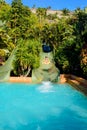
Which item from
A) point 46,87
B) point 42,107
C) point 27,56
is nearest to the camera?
point 42,107

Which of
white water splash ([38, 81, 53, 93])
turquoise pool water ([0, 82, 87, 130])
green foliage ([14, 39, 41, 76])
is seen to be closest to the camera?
turquoise pool water ([0, 82, 87, 130])

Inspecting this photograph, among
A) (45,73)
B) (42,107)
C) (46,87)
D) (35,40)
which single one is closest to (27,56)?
(45,73)

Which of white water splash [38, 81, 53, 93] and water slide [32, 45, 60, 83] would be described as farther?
water slide [32, 45, 60, 83]

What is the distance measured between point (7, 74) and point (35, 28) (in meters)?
8.68

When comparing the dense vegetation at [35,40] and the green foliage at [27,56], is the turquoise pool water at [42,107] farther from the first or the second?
the dense vegetation at [35,40]

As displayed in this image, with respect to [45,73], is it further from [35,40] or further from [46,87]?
[35,40]

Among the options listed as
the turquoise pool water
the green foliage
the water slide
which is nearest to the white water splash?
the turquoise pool water

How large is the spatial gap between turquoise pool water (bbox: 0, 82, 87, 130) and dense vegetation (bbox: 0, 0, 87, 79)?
212cm

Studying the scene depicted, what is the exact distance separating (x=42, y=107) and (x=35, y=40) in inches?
428

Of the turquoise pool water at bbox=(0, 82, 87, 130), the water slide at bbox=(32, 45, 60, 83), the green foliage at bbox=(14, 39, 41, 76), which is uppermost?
the green foliage at bbox=(14, 39, 41, 76)

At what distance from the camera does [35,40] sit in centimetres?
2202

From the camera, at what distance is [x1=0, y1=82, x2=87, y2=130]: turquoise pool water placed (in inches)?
359

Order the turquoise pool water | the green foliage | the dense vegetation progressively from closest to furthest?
the turquoise pool water < the green foliage < the dense vegetation

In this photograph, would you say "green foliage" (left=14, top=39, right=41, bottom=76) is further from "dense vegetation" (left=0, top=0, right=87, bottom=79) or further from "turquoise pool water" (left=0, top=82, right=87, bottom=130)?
"turquoise pool water" (left=0, top=82, right=87, bottom=130)
